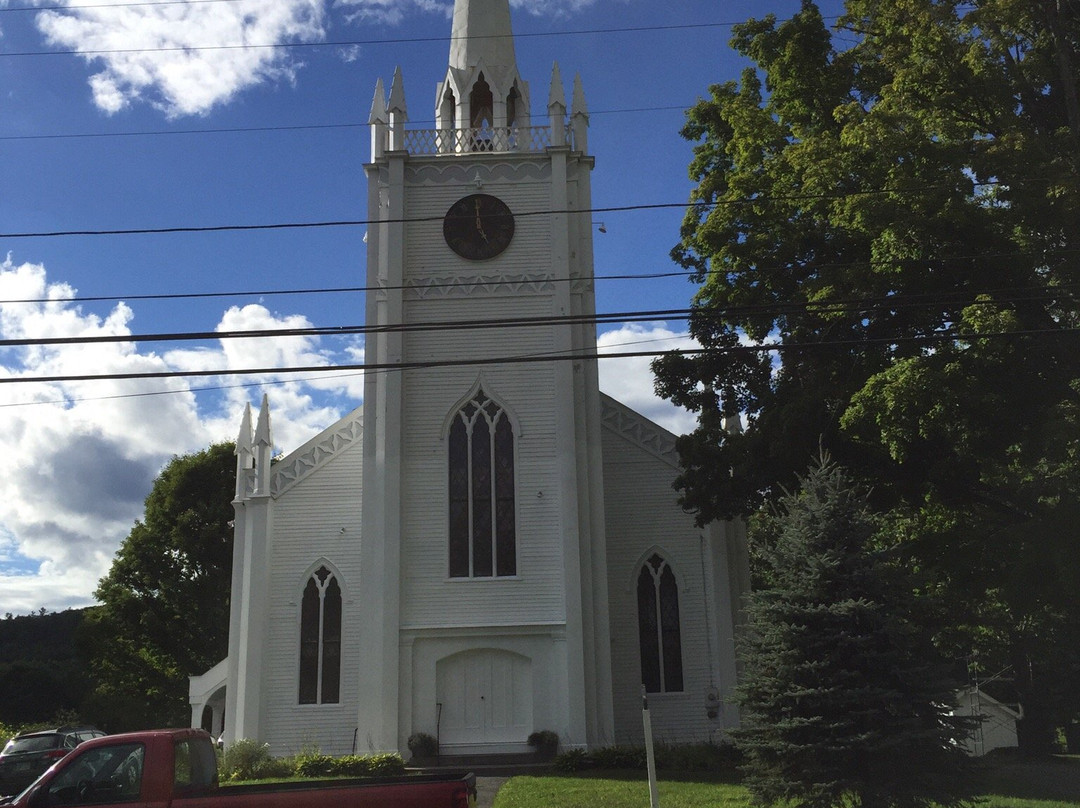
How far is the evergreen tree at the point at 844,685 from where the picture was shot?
12.6m

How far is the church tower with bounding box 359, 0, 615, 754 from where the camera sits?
24.1 meters

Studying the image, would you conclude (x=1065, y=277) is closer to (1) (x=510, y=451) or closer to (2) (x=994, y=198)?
(2) (x=994, y=198)

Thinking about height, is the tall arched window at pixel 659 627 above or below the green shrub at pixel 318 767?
above

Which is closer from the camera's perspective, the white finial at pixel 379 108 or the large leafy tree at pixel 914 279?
the large leafy tree at pixel 914 279

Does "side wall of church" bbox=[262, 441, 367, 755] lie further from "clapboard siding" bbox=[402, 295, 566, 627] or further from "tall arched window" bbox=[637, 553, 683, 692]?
"tall arched window" bbox=[637, 553, 683, 692]

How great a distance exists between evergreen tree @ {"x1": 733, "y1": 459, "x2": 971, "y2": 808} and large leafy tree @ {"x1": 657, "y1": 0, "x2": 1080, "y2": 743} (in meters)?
2.97

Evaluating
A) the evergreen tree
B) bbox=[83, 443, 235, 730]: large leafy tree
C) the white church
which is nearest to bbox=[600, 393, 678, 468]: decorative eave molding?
the white church

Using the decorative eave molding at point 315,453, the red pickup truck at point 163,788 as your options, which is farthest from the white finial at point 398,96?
the red pickup truck at point 163,788

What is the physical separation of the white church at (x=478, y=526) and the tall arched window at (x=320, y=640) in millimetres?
48

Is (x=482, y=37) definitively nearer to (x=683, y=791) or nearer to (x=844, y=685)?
(x=683, y=791)

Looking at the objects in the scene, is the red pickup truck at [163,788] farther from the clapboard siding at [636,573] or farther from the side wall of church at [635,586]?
the clapboard siding at [636,573]

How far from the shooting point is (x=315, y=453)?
2717 cm

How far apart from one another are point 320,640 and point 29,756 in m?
7.64

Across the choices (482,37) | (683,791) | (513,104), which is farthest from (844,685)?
(482,37)
